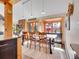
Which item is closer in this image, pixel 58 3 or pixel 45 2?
pixel 58 3

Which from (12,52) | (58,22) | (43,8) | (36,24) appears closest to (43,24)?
(36,24)

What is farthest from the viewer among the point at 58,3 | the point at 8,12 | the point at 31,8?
the point at 31,8

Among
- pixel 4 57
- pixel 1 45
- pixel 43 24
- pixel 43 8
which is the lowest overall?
pixel 4 57

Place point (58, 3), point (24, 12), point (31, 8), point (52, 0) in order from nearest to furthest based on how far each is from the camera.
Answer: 1. point (58, 3)
2. point (52, 0)
3. point (31, 8)
4. point (24, 12)

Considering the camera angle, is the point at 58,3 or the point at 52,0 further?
the point at 52,0

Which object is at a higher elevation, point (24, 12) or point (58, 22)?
point (24, 12)

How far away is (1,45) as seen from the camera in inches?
91.4

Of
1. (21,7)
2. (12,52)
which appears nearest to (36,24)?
(21,7)

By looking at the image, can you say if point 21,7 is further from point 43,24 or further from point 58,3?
point 58,3

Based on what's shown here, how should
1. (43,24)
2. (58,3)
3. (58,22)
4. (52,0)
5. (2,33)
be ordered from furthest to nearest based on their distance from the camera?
(43,24), (58,22), (52,0), (58,3), (2,33)

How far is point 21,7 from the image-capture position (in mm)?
11828

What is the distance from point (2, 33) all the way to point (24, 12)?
7446 mm

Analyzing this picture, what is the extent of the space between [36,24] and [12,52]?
10320mm

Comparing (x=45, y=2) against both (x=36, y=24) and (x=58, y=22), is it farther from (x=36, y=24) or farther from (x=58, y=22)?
(x=36, y=24)
